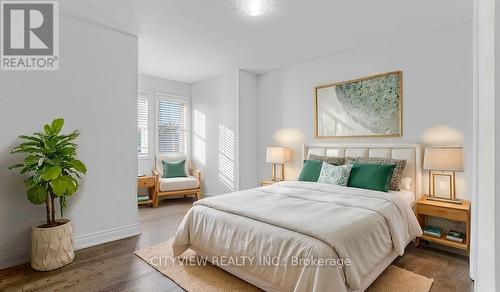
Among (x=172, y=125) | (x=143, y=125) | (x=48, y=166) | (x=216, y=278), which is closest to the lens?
(x=216, y=278)

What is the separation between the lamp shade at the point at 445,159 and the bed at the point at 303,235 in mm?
426

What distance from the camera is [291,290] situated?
166cm

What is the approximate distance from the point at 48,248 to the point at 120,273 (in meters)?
0.73

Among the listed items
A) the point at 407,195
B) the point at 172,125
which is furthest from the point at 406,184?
the point at 172,125

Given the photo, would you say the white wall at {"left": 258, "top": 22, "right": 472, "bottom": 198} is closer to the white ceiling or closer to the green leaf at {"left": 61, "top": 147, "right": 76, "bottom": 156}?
the white ceiling

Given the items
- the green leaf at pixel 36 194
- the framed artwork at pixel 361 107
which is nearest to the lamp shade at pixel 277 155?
the framed artwork at pixel 361 107

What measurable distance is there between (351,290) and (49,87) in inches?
131

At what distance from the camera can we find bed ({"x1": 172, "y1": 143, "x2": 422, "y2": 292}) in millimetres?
1556

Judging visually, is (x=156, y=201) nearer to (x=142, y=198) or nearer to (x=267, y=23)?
(x=142, y=198)

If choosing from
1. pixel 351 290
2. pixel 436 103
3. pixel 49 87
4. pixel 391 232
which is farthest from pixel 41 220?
pixel 436 103

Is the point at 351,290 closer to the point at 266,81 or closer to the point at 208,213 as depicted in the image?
the point at 208,213

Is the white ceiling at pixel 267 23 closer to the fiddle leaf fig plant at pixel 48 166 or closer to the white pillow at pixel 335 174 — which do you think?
the fiddle leaf fig plant at pixel 48 166

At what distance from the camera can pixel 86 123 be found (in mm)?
2824

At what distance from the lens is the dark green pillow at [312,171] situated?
3.32 m
